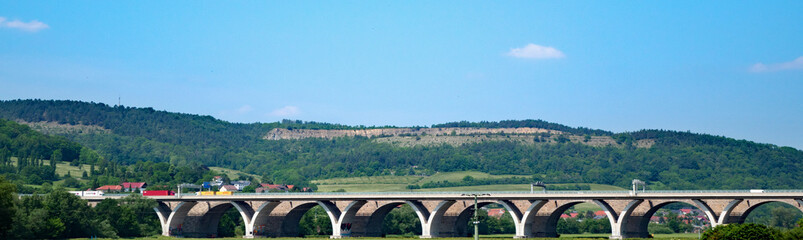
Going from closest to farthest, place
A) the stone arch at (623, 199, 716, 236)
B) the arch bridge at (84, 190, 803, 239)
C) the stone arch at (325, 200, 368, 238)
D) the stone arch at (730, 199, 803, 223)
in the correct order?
the stone arch at (730, 199, 803, 223)
the arch bridge at (84, 190, 803, 239)
the stone arch at (623, 199, 716, 236)
the stone arch at (325, 200, 368, 238)

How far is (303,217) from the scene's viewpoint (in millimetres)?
133500

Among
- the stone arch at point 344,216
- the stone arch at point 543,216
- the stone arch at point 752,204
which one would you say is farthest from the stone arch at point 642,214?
the stone arch at point 344,216

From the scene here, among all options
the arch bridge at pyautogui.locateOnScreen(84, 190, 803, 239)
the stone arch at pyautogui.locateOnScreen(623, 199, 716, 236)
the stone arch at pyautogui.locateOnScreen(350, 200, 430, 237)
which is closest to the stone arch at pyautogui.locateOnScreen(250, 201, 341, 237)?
the arch bridge at pyautogui.locateOnScreen(84, 190, 803, 239)

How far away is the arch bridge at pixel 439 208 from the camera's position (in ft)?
322

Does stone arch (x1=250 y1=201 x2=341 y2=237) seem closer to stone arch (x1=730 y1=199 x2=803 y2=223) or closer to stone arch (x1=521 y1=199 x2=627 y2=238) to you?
stone arch (x1=521 y1=199 x2=627 y2=238)

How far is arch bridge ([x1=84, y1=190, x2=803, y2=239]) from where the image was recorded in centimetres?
9825

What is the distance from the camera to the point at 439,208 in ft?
369

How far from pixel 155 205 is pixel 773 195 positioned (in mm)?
79603

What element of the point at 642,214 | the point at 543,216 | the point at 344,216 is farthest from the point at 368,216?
the point at 642,214

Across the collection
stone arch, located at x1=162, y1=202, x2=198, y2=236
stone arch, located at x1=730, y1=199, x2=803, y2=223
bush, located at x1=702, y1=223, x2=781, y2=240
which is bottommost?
stone arch, located at x1=162, y1=202, x2=198, y2=236

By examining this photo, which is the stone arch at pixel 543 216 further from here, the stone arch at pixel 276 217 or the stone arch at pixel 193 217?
the stone arch at pixel 193 217

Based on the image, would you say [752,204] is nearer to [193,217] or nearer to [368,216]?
[368,216]

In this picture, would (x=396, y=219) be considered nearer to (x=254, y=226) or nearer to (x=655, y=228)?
(x=254, y=226)

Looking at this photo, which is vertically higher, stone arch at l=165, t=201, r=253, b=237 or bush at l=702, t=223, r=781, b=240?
bush at l=702, t=223, r=781, b=240
